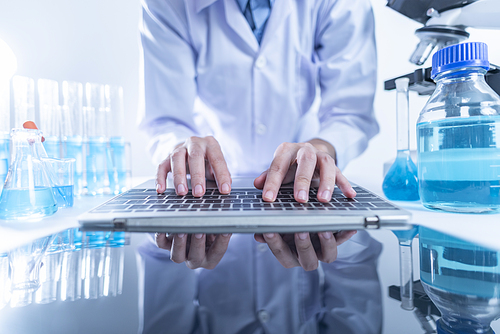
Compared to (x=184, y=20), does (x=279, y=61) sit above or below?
below

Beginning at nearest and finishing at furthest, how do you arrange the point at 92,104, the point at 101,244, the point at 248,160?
the point at 101,244, the point at 92,104, the point at 248,160

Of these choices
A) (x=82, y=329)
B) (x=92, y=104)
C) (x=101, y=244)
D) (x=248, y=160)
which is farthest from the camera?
(x=248, y=160)

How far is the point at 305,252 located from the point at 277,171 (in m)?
0.25

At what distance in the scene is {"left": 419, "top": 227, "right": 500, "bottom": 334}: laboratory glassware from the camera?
0.60 ft

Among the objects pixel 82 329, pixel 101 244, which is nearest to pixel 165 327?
pixel 82 329

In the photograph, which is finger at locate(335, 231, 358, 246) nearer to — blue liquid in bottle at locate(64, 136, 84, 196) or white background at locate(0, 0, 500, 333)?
A: blue liquid in bottle at locate(64, 136, 84, 196)

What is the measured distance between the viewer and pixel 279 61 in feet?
3.20

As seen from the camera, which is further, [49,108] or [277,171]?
[49,108]

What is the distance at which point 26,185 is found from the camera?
20.5 inches

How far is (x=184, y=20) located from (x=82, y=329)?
0.98 m

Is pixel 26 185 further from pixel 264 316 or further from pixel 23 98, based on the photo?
pixel 264 316

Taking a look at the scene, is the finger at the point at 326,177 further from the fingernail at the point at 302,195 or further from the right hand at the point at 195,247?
the right hand at the point at 195,247

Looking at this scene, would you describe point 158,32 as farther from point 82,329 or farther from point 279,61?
point 82,329

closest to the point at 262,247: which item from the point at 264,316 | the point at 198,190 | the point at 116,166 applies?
the point at 264,316
